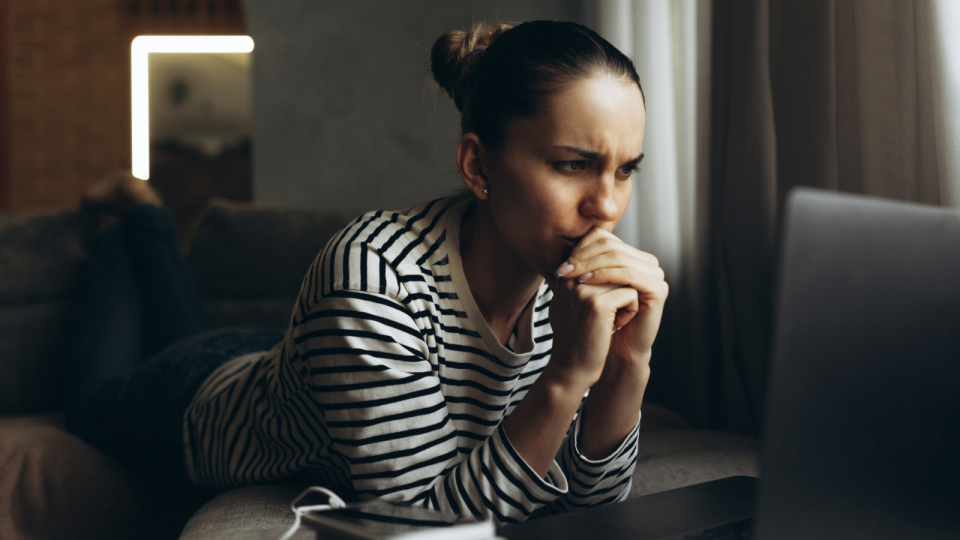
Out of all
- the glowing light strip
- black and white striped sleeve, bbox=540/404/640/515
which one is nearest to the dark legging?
black and white striped sleeve, bbox=540/404/640/515

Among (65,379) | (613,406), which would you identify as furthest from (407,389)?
(65,379)

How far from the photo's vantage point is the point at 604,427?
0.82 meters

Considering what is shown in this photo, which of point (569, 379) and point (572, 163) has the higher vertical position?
point (572, 163)

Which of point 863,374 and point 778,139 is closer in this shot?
point 863,374

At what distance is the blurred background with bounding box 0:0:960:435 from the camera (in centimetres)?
104

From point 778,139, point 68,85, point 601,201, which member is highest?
point 68,85

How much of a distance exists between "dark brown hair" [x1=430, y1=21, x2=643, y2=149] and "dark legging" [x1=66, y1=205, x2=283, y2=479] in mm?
823

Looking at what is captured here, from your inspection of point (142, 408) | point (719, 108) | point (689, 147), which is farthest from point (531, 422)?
point (689, 147)

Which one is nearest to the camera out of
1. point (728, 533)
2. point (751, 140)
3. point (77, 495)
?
point (728, 533)

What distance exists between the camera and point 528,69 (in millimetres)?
772

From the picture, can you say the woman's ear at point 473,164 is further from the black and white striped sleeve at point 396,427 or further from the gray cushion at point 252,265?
the gray cushion at point 252,265

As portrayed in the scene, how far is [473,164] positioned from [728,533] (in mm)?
520

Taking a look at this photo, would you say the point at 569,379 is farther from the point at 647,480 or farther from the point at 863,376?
the point at 647,480

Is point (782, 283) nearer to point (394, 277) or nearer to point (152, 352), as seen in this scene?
point (394, 277)
